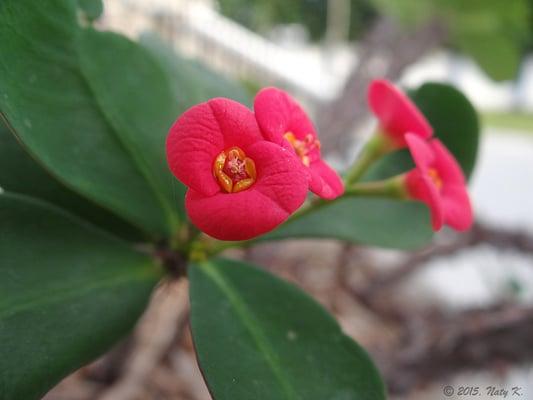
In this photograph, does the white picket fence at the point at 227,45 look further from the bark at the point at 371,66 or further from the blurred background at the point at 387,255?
the bark at the point at 371,66

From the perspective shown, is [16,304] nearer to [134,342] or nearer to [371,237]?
[371,237]

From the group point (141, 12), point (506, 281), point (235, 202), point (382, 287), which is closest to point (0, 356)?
point (235, 202)

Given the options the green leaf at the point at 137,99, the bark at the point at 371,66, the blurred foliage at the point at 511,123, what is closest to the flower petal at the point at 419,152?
the green leaf at the point at 137,99

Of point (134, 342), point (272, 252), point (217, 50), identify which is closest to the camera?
point (134, 342)

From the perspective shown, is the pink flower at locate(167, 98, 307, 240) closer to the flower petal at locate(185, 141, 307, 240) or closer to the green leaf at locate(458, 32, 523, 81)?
the flower petal at locate(185, 141, 307, 240)

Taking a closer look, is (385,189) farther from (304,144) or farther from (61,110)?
(61,110)
